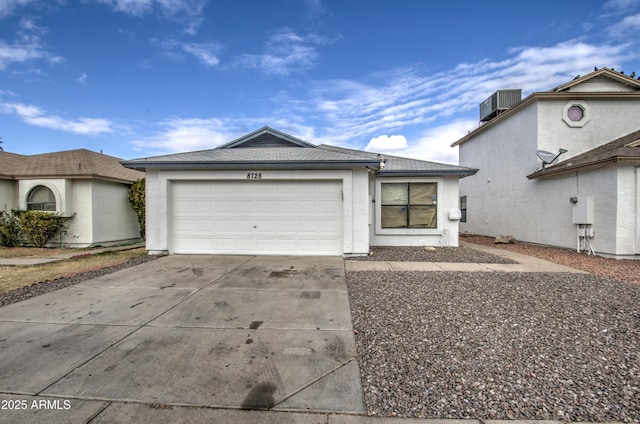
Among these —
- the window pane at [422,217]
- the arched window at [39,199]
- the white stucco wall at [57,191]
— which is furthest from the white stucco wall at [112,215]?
the window pane at [422,217]

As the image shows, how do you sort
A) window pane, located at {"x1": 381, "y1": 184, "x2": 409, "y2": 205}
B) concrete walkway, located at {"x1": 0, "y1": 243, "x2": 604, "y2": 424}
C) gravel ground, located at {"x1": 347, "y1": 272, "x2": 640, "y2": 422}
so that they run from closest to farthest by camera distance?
concrete walkway, located at {"x1": 0, "y1": 243, "x2": 604, "y2": 424}
gravel ground, located at {"x1": 347, "y1": 272, "x2": 640, "y2": 422}
window pane, located at {"x1": 381, "y1": 184, "x2": 409, "y2": 205}

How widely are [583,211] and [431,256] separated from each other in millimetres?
5334

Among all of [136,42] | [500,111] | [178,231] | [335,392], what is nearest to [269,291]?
[335,392]

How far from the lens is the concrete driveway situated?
237 cm

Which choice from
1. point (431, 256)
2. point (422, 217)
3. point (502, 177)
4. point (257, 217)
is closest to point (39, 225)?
point (257, 217)

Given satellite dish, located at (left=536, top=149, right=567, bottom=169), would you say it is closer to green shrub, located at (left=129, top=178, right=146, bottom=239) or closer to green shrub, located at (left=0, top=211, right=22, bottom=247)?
green shrub, located at (left=129, top=178, right=146, bottom=239)

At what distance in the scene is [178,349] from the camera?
3141mm

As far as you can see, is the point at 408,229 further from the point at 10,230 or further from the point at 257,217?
the point at 10,230

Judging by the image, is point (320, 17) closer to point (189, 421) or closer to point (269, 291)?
point (269, 291)

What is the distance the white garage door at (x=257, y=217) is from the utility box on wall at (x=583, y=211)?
26.4ft

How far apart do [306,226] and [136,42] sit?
1018 cm

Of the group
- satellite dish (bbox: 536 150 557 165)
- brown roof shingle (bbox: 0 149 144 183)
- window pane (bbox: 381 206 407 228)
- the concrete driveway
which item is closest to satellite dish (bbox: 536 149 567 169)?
satellite dish (bbox: 536 150 557 165)

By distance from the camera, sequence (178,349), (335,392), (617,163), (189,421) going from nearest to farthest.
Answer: (189,421) → (335,392) → (178,349) → (617,163)

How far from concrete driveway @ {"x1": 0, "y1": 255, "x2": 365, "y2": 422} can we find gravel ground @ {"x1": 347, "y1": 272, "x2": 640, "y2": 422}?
1.22ft
